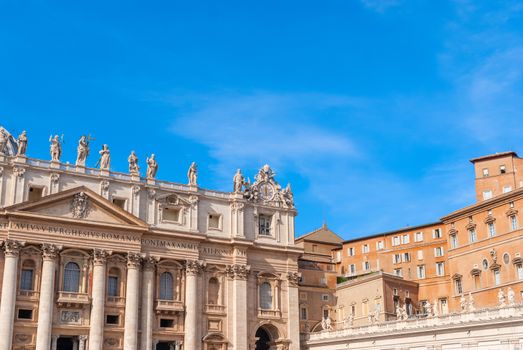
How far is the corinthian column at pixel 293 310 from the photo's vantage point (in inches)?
2377

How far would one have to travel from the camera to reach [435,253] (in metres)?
66.1

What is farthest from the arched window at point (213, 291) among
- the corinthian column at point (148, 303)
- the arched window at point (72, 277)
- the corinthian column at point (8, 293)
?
the corinthian column at point (8, 293)

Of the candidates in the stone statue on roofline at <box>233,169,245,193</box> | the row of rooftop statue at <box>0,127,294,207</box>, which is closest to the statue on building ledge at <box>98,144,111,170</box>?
the row of rooftop statue at <box>0,127,294,207</box>

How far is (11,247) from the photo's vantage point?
5016cm

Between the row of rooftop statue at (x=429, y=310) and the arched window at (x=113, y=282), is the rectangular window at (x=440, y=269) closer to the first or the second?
the row of rooftop statue at (x=429, y=310)

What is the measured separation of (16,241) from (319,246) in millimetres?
34099

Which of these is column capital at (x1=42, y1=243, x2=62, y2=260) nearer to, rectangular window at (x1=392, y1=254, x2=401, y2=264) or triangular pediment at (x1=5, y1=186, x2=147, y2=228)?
triangular pediment at (x1=5, y1=186, x2=147, y2=228)

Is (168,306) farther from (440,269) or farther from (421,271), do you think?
(440,269)

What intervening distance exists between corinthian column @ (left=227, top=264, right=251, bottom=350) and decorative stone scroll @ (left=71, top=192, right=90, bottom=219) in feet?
A: 41.7

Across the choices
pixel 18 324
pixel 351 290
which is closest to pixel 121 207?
pixel 18 324

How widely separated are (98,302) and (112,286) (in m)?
2.37

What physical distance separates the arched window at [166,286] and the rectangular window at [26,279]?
9987mm

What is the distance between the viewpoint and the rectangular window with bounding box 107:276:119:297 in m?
54.3

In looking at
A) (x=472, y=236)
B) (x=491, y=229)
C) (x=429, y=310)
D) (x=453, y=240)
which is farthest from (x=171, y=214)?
(x=491, y=229)
